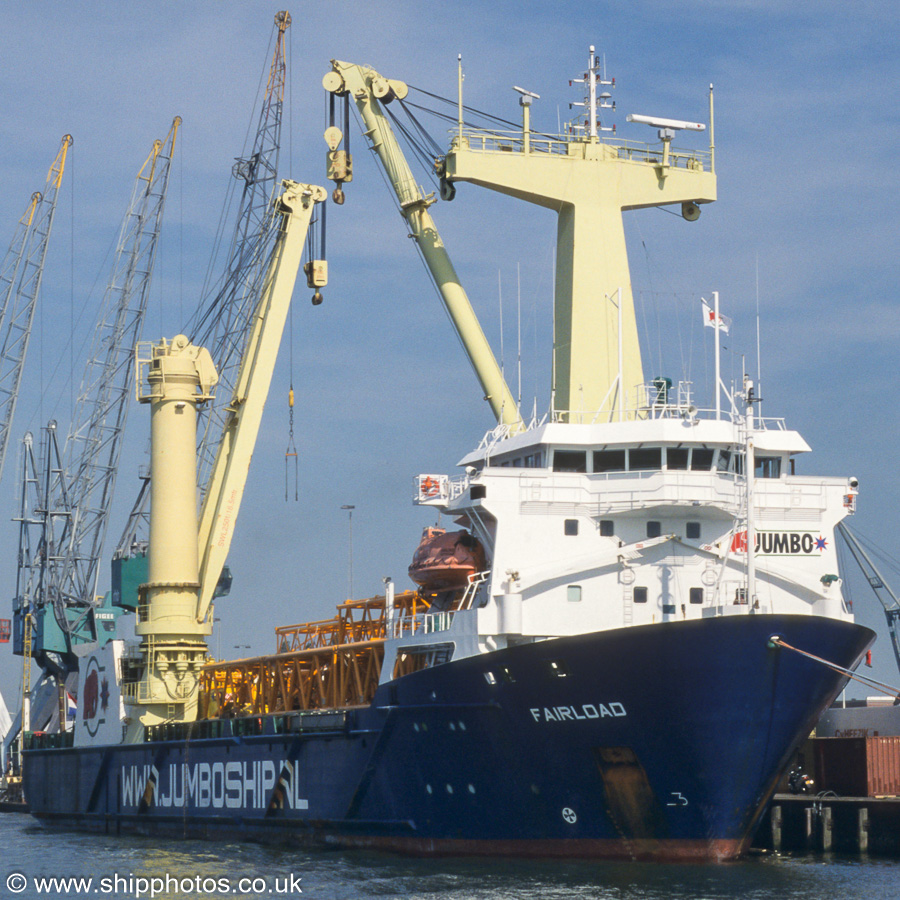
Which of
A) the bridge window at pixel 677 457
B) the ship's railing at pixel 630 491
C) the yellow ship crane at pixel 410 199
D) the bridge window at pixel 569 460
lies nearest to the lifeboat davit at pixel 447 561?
the ship's railing at pixel 630 491

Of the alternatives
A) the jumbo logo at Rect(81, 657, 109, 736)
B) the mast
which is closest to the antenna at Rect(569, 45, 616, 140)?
the mast

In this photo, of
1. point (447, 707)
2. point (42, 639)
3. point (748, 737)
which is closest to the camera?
point (748, 737)

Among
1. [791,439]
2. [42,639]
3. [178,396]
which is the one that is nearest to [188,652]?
[178,396]

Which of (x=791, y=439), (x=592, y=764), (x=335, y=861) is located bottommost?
(x=335, y=861)

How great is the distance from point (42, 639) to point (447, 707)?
45.9 meters

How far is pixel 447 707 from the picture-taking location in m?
31.1

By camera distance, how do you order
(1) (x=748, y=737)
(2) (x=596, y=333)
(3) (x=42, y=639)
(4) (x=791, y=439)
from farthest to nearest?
(3) (x=42, y=639)
(2) (x=596, y=333)
(4) (x=791, y=439)
(1) (x=748, y=737)

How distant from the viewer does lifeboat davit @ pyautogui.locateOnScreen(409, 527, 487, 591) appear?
1328 inches

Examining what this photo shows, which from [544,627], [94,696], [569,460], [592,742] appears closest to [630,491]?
[569,460]

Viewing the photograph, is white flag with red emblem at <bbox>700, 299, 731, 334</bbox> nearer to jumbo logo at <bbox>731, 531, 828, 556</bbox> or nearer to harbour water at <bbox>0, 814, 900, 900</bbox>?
jumbo logo at <bbox>731, 531, 828, 556</bbox>

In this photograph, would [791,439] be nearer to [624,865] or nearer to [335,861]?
[624,865]

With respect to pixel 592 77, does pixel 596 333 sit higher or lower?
lower

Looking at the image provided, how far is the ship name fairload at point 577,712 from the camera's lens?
95.8 feet

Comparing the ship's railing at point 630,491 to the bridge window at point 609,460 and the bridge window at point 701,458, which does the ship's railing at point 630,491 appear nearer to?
the bridge window at point 701,458
